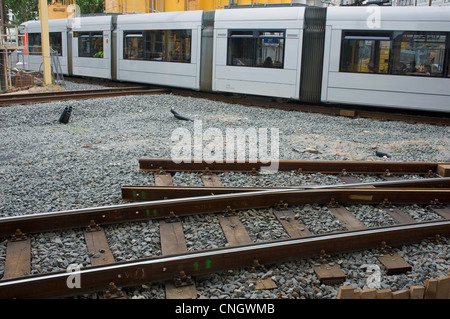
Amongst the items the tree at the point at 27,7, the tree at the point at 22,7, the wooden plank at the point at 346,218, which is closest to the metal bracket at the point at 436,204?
Result: the wooden plank at the point at 346,218

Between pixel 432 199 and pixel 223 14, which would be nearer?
pixel 432 199

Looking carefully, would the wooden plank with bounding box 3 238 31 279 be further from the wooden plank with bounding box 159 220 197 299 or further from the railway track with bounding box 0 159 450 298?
the wooden plank with bounding box 159 220 197 299

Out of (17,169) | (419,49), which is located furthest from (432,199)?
(419,49)

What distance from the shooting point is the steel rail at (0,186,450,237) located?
199 inches

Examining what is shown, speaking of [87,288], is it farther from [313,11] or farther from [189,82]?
[189,82]

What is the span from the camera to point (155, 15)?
19.5 m

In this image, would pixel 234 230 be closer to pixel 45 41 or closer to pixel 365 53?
pixel 365 53

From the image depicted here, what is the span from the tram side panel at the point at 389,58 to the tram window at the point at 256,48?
5.79 feet

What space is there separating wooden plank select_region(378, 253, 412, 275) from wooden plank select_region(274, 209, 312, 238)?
887mm

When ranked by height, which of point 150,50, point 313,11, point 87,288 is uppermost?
point 313,11

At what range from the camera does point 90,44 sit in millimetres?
23625

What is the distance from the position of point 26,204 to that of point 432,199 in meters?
5.39
